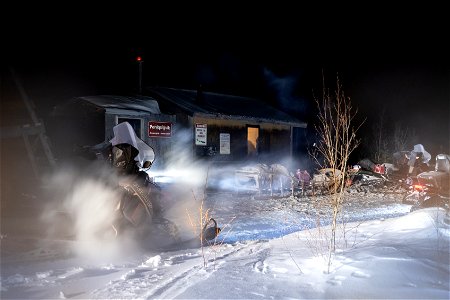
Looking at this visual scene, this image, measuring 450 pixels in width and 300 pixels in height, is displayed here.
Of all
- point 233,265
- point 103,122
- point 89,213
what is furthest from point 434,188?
point 103,122

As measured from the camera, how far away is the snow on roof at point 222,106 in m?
18.9

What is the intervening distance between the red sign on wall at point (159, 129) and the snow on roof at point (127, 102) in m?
0.57

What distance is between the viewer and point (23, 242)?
6148 millimetres

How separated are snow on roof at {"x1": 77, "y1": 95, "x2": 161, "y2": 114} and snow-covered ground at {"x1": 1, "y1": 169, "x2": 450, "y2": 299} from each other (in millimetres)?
8221

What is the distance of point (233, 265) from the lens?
5656 mm

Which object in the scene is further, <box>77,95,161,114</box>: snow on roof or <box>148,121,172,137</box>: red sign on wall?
<box>148,121,172,137</box>: red sign on wall

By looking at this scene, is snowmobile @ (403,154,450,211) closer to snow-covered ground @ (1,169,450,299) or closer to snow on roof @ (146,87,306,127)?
snow-covered ground @ (1,169,450,299)

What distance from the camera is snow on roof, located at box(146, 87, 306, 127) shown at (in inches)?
745

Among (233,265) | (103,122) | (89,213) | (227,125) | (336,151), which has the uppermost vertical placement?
(227,125)

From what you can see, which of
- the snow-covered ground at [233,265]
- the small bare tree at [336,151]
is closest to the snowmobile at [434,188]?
the snow-covered ground at [233,265]

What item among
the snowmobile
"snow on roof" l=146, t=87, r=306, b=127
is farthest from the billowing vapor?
"snow on roof" l=146, t=87, r=306, b=127

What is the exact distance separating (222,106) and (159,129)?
17.2 feet

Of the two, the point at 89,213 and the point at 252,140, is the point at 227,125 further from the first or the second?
the point at 89,213

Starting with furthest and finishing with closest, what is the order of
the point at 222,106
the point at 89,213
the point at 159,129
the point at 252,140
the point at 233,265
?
1. the point at 252,140
2. the point at 222,106
3. the point at 159,129
4. the point at 89,213
5. the point at 233,265
